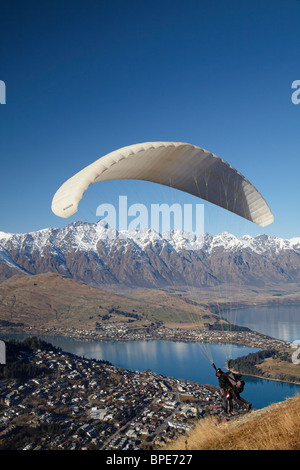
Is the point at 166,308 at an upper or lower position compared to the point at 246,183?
lower

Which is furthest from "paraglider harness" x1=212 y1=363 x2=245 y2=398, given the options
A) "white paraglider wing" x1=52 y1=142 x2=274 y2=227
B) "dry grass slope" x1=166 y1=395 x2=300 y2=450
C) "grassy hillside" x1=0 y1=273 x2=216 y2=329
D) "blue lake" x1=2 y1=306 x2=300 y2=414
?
"grassy hillside" x1=0 y1=273 x2=216 y2=329

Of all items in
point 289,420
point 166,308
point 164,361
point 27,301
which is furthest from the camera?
point 166,308

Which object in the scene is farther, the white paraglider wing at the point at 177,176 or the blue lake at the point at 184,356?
the blue lake at the point at 184,356

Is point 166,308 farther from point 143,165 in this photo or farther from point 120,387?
point 143,165

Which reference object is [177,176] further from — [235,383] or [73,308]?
[73,308]

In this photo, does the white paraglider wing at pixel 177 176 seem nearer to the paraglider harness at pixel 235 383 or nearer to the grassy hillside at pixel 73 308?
the paraglider harness at pixel 235 383

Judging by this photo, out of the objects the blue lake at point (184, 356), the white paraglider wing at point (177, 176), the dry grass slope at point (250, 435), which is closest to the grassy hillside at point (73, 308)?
the blue lake at point (184, 356)
